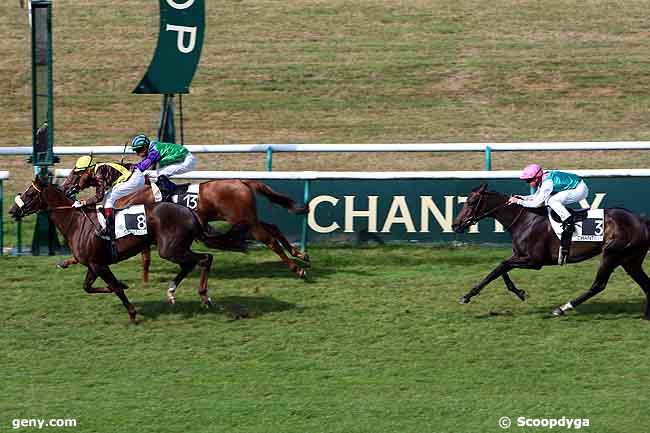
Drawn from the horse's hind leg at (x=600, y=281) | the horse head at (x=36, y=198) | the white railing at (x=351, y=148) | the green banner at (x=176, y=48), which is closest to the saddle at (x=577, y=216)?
the horse's hind leg at (x=600, y=281)

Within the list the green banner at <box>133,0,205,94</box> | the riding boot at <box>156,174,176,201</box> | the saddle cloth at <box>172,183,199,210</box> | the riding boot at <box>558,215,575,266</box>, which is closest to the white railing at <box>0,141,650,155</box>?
the green banner at <box>133,0,205,94</box>

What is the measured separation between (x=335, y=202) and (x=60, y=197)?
325cm

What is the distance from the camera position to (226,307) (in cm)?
1201

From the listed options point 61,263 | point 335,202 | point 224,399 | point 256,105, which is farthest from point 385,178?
point 256,105

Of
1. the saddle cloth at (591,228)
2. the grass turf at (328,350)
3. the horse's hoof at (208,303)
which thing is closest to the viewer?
Answer: the grass turf at (328,350)

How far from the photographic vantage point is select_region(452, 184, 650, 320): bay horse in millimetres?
11469

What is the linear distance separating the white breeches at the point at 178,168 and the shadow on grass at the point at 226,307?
1.61 m

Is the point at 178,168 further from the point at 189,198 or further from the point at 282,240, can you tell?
the point at 282,240

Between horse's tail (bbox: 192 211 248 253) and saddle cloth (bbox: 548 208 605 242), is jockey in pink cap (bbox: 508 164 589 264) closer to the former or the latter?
saddle cloth (bbox: 548 208 605 242)

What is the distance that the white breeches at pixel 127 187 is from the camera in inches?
486

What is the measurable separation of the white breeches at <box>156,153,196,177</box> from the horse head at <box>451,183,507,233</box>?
9.56 ft

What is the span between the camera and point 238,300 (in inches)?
483

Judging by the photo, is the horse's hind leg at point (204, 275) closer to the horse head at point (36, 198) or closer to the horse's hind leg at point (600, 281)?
the horse head at point (36, 198)

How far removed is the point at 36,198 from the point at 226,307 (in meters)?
2.01
